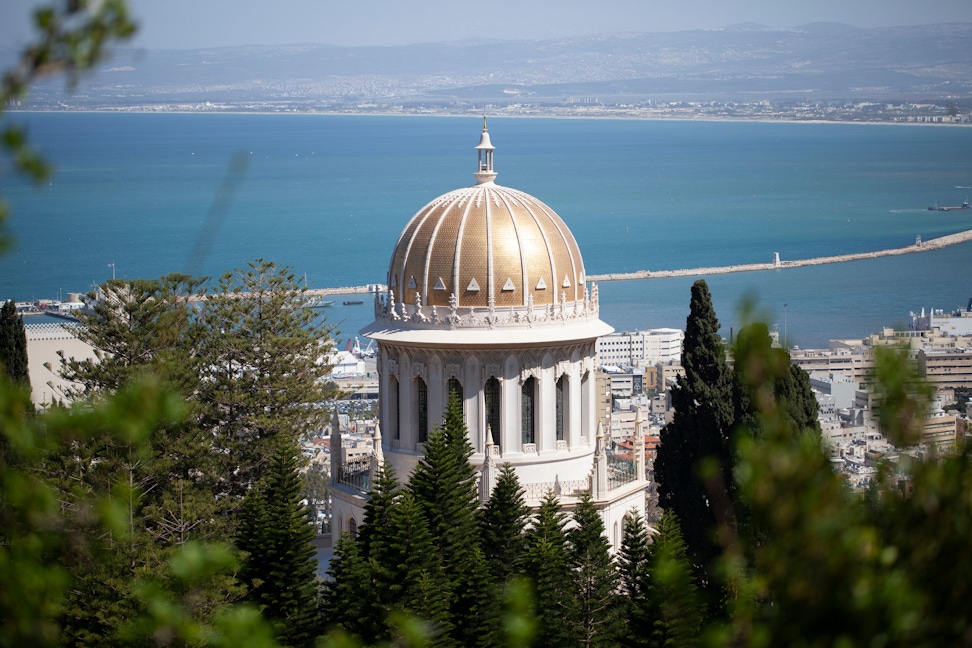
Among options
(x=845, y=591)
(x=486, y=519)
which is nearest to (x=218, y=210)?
(x=845, y=591)

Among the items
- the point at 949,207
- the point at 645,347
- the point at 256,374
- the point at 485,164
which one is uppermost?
the point at 485,164

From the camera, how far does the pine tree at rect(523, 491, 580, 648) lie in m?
20.4

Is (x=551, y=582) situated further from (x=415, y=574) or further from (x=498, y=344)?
(x=498, y=344)

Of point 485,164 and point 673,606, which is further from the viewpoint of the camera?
point 485,164

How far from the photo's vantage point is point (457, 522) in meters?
22.7

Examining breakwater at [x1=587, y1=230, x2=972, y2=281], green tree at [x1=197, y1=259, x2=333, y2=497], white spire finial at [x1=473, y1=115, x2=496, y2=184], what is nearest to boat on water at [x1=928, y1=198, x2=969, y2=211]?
breakwater at [x1=587, y1=230, x2=972, y2=281]

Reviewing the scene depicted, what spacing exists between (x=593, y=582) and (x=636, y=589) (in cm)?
66

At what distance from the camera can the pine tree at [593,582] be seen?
20.8 meters

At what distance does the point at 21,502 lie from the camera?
25.8 feet

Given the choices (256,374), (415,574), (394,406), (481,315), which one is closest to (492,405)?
(481,315)

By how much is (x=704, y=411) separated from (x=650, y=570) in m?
8.48

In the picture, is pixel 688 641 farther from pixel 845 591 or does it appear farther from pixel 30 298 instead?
pixel 30 298

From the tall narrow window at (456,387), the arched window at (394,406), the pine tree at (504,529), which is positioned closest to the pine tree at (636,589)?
the pine tree at (504,529)

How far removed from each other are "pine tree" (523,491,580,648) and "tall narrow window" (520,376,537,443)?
116 inches
